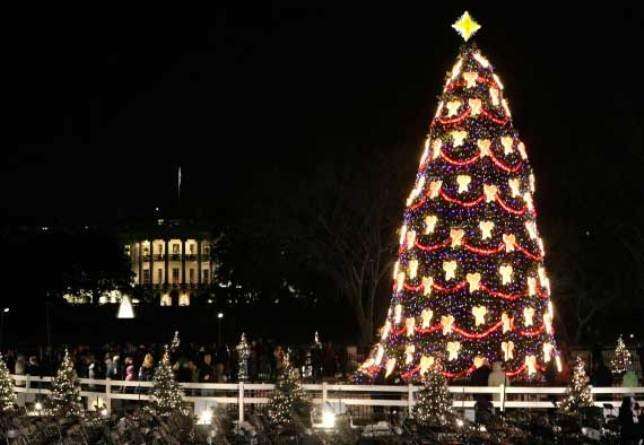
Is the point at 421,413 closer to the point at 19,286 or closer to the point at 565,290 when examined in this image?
the point at 565,290

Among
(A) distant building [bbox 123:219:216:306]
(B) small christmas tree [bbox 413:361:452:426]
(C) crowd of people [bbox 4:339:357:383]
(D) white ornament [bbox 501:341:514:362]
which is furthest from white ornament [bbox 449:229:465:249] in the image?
(A) distant building [bbox 123:219:216:306]

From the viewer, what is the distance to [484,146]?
2438cm

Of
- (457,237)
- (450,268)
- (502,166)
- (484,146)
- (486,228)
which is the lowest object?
(450,268)

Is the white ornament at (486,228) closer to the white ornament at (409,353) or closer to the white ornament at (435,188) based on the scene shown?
the white ornament at (435,188)

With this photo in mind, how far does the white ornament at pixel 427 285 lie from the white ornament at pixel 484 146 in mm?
2963

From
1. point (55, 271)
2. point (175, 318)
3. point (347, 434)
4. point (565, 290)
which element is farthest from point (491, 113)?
point (55, 271)

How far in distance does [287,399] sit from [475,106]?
8121mm

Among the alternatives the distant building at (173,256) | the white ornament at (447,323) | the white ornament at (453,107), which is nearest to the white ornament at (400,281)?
the white ornament at (447,323)

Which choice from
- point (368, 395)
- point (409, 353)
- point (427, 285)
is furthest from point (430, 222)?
point (368, 395)

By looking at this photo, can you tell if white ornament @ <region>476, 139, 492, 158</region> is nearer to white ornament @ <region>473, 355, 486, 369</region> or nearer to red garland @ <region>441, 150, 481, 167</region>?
red garland @ <region>441, 150, 481, 167</region>

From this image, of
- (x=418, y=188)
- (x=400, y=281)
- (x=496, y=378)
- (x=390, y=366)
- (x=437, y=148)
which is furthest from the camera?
(x=390, y=366)

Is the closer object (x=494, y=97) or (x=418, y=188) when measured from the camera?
(x=494, y=97)

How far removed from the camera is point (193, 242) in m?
147

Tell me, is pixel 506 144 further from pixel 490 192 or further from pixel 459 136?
pixel 490 192
